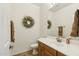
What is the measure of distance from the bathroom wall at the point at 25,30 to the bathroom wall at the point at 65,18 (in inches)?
13.0

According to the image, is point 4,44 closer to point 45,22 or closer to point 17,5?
point 17,5

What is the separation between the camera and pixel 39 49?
1652mm

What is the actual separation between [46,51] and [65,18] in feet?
2.15

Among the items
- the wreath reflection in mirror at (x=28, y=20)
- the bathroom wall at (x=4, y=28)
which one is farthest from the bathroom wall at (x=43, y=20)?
the bathroom wall at (x=4, y=28)

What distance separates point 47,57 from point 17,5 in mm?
929

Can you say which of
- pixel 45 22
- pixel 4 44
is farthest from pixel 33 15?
pixel 4 44

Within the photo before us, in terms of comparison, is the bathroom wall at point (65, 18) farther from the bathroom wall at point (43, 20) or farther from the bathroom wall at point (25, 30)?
the bathroom wall at point (25, 30)

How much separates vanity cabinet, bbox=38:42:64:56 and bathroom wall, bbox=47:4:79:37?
0.33 metres

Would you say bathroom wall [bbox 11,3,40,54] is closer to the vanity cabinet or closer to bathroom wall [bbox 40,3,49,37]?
bathroom wall [bbox 40,3,49,37]

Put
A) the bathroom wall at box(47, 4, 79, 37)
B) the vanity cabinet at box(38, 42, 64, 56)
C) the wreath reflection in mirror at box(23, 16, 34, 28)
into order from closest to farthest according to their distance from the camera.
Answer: the vanity cabinet at box(38, 42, 64, 56)
the bathroom wall at box(47, 4, 79, 37)
the wreath reflection in mirror at box(23, 16, 34, 28)

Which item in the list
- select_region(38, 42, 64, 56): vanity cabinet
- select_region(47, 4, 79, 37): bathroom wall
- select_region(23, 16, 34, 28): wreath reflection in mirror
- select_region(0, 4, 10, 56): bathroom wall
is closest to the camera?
select_region(0, 4, 10, 56): bathroom wall

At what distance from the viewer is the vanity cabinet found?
50.3 inches

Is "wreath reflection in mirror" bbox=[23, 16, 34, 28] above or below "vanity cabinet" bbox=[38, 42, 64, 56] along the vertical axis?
above

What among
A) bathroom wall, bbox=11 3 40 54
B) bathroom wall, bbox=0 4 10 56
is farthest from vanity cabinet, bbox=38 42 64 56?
bathroom wall, bbox=0 4 10 56
